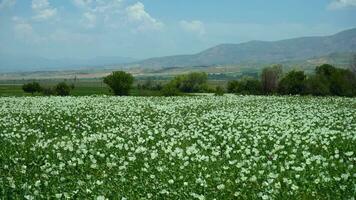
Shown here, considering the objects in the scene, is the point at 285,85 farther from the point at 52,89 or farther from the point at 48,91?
the point at 48,91

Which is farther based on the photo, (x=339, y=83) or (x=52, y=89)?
(x=52, y=89)

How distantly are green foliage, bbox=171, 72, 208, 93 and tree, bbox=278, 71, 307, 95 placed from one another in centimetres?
2909

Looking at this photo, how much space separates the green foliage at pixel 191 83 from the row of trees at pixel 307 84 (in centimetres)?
2434

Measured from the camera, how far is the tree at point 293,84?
2261 inches

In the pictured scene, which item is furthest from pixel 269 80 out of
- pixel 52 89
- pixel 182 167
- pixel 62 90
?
pixel 182 167

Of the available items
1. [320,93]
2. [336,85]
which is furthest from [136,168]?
[336,85]

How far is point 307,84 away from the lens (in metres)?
55.8

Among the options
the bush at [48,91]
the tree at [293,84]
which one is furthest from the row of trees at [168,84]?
the tree at [293,84]

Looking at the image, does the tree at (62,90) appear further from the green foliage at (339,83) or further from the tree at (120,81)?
the green foliage at (339,83)

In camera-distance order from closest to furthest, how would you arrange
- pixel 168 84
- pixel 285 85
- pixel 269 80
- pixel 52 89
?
pixel 285 85, pixel 269 80, pixel 52 89, pixel 168 84

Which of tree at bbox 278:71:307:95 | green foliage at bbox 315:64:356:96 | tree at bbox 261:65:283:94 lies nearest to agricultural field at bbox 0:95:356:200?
green foliage at bbox 315:64:356:96

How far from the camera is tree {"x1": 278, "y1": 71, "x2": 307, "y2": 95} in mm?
57438

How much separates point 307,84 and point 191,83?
42.8 meters

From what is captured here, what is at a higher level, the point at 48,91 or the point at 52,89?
the point at 52,89
